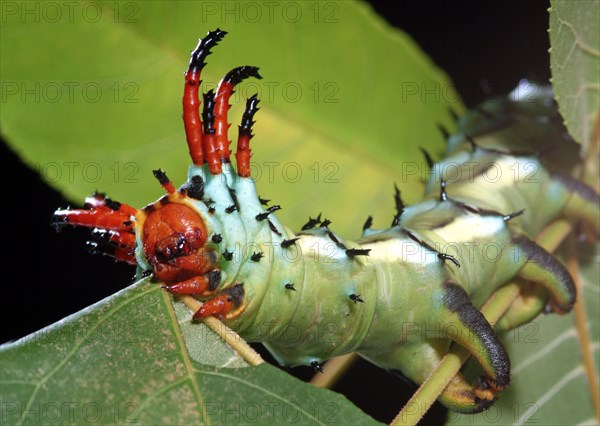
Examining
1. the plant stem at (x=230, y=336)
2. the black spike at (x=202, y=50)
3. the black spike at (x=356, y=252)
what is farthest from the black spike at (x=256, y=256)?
the black spike at (x=202, y=50)

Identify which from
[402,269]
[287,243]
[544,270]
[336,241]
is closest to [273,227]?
[287,243]

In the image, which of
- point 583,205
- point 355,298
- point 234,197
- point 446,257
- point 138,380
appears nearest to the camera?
point 138,380

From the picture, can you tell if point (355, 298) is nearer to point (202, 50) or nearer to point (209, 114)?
point (209, 114)

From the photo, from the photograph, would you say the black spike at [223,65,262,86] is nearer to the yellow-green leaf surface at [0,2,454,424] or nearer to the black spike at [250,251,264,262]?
the black spike at [250,251,264,262]

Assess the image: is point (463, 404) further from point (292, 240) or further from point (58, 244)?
point (58, 244)

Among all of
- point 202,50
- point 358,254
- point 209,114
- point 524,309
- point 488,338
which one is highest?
point 202,50

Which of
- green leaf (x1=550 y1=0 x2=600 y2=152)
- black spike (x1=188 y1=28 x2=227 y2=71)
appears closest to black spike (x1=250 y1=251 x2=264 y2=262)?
black spike (x1=188 y1=28 x2=227 y2=71)
